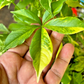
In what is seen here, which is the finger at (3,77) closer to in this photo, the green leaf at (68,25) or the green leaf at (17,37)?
the green leaf at (17,37)

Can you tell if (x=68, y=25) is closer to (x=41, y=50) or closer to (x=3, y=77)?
(x=41, y=50)

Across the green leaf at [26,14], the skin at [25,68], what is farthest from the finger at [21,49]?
the green leaf at [26,14]

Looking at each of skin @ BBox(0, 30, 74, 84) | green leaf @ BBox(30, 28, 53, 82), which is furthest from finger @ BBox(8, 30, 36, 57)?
green leaf @ BBox(30, 28, 53, 82)

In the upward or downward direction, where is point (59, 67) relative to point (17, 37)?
downward

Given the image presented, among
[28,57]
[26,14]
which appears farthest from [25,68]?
[26,14]

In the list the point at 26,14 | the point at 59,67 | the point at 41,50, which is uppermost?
the point at 26,14

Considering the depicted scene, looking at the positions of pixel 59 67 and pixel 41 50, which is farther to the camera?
pixel 59 67

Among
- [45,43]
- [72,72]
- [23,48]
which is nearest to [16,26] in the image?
[23,48]
